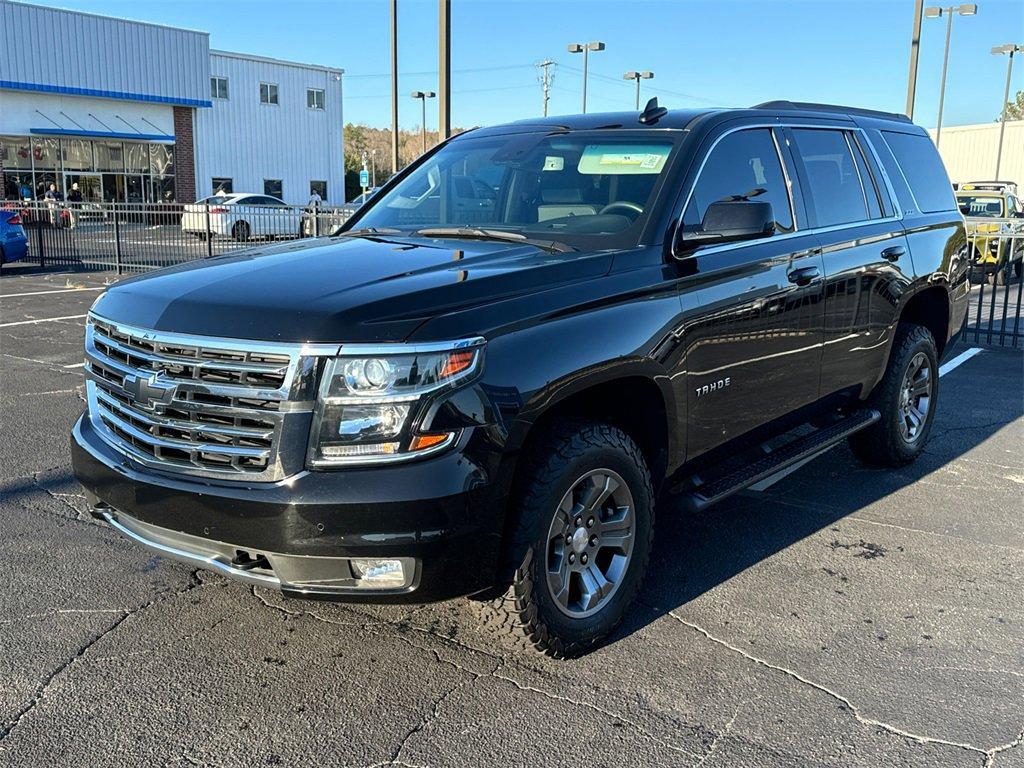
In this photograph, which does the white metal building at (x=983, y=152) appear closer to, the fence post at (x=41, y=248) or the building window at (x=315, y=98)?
the building window at (x=315, y=98)

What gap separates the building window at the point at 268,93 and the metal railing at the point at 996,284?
118 ft

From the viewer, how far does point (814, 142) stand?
5.05 meters

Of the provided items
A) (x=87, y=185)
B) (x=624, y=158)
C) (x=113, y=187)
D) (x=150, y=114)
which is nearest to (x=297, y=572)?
(x=624, y=158)

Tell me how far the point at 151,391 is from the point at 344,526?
0.85 m

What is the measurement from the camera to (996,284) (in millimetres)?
12008

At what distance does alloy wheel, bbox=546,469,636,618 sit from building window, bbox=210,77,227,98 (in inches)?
1752

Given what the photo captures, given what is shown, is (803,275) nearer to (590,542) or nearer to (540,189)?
(540,189)

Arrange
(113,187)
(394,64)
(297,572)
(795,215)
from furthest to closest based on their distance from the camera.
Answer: (113,187) < (394,64) < (795,215) < (297,572)

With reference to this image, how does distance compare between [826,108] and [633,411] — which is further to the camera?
[826,108]

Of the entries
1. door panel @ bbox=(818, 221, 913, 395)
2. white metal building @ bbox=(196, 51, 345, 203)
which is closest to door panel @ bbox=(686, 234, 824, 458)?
door panel @ bbox=(818, 221, 913, 395)

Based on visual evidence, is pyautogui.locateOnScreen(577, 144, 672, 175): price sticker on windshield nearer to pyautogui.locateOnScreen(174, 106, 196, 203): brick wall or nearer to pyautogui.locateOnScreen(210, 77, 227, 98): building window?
pyautogui.locateOnScreen(174, 106, 196, 203): brick wall

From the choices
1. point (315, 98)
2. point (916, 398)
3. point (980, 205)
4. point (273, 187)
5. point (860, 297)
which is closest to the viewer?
point (860, 297)

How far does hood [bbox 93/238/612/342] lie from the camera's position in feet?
9.68

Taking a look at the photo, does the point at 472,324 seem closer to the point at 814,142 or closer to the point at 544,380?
the point at 544,380
